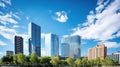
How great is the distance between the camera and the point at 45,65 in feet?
281

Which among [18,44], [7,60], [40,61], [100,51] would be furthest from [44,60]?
[18,44]

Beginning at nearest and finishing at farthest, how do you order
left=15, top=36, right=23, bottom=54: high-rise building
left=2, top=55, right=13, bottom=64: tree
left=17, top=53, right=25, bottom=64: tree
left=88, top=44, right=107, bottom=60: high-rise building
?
1. left=17, top=53, right=25, bottom=64: tree
2. left=2, top=55, right=13, bottom=64: tree
3. left=88, top=44, right=107, bottom=60: high-rise building
4. left=15, top=36, right=23, bottom=54: high-rise building

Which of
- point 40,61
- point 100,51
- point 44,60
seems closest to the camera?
point 40,61

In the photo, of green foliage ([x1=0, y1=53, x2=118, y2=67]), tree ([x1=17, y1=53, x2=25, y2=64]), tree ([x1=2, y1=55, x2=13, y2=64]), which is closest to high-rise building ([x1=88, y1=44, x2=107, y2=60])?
green foliage ([x1=0, y1=53, x2=118, y2=67])

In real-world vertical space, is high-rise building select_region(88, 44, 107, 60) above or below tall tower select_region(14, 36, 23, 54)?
below

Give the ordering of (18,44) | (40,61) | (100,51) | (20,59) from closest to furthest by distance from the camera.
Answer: (20,59) < (40,61) < (100,51) < (18,44)

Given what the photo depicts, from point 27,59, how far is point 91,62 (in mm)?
30610

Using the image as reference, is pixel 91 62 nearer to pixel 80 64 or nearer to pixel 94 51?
pixel 80 64

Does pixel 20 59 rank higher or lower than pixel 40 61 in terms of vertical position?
higher

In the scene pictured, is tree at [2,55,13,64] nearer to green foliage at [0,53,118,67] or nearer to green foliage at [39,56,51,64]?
green foliage at [0,53,118,67]

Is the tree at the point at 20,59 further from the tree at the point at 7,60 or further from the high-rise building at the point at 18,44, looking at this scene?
the high-rise building at the point at 18,44

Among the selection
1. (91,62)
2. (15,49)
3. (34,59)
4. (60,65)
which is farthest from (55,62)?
(15,49)

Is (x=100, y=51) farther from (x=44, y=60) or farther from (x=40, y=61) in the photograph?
(x=40, y=61)

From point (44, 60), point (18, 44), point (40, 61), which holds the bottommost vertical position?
point (40, 61)
